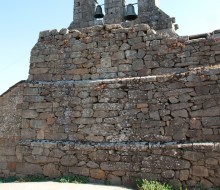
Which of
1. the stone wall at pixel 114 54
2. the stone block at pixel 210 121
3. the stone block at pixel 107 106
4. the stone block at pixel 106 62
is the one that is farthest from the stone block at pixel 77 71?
the stone block at pixel 210 121

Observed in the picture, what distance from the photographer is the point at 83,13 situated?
30.5 feet

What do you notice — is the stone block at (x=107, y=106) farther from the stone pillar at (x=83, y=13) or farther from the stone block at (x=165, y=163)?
the stone pillar at (x=83, y=13)

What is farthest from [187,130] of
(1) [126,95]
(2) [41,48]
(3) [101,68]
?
(2) [41,48]

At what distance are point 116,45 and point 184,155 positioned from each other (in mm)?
2935

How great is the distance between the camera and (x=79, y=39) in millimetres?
7375

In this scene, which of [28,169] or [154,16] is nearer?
[28,169]

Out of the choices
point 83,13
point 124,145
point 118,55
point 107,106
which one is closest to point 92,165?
point 124,145

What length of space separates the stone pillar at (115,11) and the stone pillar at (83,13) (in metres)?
0.57

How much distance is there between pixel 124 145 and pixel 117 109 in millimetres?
817

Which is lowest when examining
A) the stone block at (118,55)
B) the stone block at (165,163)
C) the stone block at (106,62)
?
the stone block at (165,163)

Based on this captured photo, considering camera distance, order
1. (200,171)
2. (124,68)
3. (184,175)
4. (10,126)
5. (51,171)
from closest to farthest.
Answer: (200,171) < (184,175) < (51,171) < (124,68) < (10,126)

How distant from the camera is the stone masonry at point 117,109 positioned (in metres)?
5.83

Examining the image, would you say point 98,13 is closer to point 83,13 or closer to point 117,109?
point 83,13

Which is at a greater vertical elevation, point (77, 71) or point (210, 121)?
point (77, 71)
